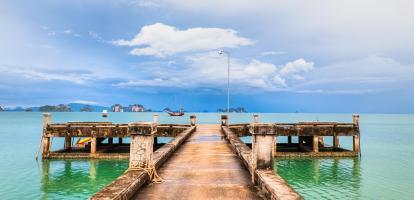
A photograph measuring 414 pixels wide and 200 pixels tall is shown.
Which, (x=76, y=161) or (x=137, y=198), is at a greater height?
(x=137, y=198)

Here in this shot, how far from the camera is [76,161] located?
28.7 m

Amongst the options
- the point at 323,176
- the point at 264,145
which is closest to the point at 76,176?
the point at 323,176

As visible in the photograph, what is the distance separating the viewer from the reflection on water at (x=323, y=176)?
18.9m

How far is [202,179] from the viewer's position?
9422 millimetres

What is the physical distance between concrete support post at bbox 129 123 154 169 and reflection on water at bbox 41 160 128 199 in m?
10.8

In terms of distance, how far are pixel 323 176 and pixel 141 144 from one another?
1877 cm

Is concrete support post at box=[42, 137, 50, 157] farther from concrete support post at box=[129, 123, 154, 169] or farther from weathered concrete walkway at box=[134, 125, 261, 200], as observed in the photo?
concrete support post at box=[129, 123, 154, 169]

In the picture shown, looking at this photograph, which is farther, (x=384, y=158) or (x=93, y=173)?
(x=384, y=158)

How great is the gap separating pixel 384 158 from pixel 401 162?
8.31 ft

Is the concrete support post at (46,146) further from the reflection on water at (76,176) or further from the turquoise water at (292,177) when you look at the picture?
the turquoise water at (292,177)

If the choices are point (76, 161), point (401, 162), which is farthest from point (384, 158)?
point (76, 161)

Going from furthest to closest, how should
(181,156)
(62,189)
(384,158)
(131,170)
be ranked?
(384,158) < (62,189) < (181,156) < (131,170)

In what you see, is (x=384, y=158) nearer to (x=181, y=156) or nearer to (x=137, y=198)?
(x=181, y=156)

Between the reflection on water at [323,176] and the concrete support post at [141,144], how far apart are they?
39.3ft
